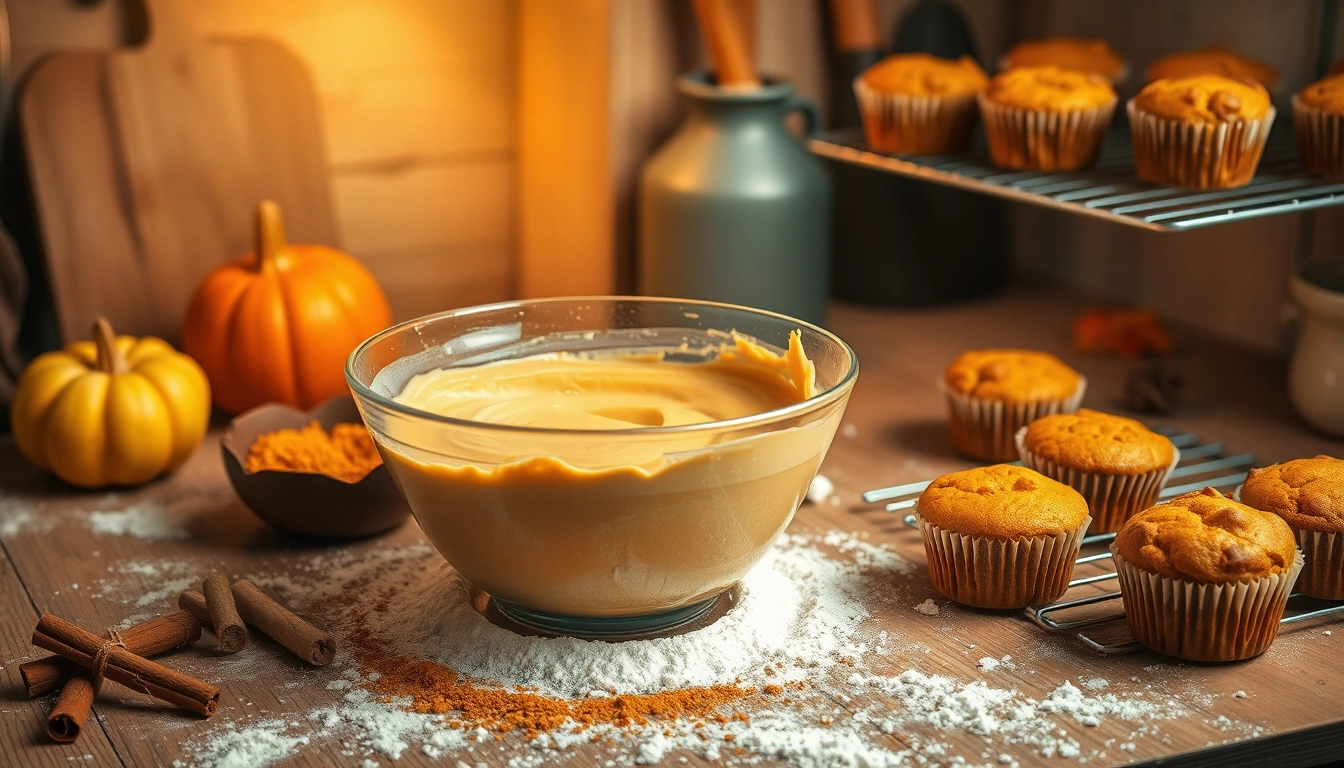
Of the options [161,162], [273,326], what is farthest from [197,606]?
[161,162]

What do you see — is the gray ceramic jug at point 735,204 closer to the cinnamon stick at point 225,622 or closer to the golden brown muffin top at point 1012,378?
the golden brown muffin top at point 1012,378

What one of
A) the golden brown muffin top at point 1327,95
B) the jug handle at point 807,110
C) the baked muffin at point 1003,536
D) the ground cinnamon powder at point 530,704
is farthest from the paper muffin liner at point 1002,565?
the jug handle at point 807,110

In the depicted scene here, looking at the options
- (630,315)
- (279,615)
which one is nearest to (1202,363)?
(630,315)

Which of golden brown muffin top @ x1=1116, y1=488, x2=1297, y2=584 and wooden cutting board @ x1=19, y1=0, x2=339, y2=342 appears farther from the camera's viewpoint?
wooden cutting board @ x1=19, y1=0, x2=339, y2=342

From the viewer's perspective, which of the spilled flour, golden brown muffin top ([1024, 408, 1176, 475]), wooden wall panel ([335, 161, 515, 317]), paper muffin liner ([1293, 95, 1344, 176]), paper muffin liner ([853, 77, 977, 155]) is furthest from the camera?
wooden wall panel ([335, 161, 515, 317])

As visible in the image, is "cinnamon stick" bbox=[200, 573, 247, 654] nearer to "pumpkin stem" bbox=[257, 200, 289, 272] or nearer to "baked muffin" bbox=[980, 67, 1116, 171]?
"pumpkin stem" bbox=[257, 200, 289, 272]

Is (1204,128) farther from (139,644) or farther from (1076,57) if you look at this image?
(139,644)

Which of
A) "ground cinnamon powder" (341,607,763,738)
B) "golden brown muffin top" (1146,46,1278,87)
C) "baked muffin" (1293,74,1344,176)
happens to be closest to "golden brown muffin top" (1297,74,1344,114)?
"baked muffin" (1293,74,1344,176)
